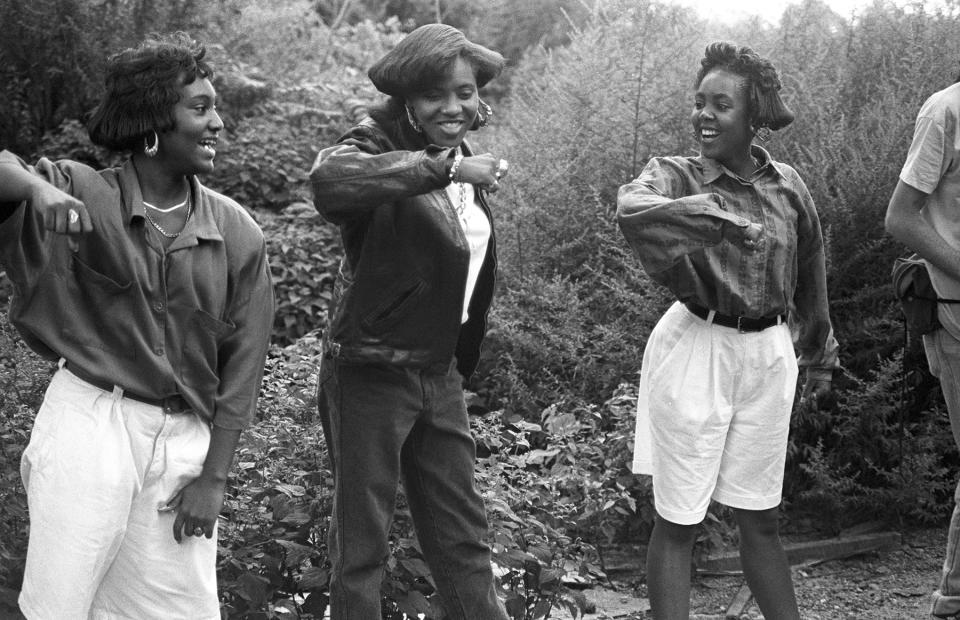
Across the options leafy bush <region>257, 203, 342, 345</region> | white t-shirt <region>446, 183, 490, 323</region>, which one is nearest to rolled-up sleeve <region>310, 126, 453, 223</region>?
white t-shirt <region>446, 183, 490, 323</region>

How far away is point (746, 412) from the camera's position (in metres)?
4.02

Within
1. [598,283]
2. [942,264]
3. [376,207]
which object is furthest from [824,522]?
[376,207]

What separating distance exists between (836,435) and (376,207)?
3.63 m

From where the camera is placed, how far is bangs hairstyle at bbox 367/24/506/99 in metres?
3.39

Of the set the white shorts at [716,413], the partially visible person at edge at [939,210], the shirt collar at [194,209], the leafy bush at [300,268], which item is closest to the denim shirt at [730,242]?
the white shorts at [716,413]

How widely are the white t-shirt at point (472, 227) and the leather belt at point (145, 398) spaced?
88 cm

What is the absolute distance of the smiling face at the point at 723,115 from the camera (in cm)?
397

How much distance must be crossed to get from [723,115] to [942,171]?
892mm

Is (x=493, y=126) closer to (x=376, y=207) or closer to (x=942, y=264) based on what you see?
(x=942, y=264)

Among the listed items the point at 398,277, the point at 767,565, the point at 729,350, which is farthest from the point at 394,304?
the point at 767,565

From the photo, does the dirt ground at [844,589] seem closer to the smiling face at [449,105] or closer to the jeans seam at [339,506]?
the jeans seam at [339,506]

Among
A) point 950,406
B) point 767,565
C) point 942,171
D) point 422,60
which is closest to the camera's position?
point 422,60

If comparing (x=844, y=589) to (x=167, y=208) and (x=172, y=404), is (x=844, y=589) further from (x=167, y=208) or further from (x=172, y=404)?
→ (x=167, y=208)

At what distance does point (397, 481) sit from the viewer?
3.61 meters
